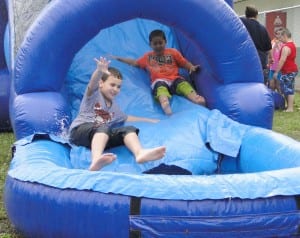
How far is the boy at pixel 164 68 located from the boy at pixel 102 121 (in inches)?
30.9

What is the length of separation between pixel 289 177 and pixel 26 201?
125 cm

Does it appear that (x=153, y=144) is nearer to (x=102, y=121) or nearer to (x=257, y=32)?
(x=102, y=121)

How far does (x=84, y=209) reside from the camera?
2.41 meters

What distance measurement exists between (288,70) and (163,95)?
3.53m

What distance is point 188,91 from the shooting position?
14.5ft

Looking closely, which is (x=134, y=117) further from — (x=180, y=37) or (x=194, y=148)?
(x=180, y=37)

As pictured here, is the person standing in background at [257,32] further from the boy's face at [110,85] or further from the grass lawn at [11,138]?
the boy's face at [110,85]

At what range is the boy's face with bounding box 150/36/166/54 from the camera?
15.2 ft

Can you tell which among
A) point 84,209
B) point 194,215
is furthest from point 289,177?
point 84,209

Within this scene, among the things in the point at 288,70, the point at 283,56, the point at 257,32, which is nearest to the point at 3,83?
the point at 257,32

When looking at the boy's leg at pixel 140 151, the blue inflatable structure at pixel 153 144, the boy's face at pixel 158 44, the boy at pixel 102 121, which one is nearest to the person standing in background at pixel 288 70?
the blue inflatable structure at pixel 153 144

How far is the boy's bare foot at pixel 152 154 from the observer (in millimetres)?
2918

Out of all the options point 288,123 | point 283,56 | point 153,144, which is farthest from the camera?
point 283,56

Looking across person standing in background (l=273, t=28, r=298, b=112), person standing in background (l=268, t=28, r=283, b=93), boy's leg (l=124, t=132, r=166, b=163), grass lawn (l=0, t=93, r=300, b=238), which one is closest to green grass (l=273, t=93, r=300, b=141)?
grass lawn (l=0, t=93, r=300, b=238)
